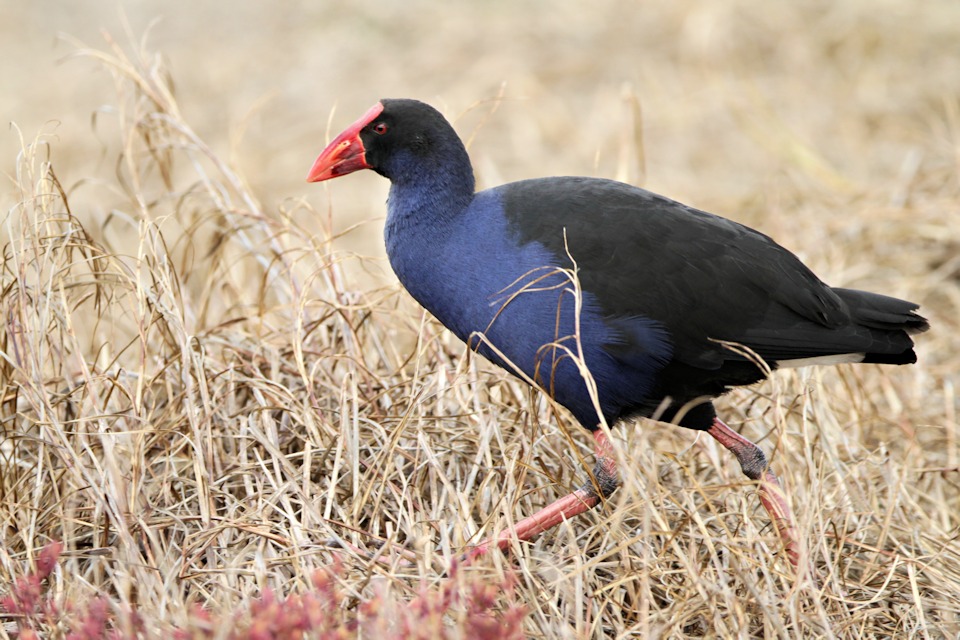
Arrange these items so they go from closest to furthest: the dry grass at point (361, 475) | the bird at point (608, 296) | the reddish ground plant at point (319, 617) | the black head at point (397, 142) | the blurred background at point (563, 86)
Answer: the reddish ground plant at point (319, 617) < the dry grass at point (361, 475) < the bird at point (608, 296) < the black head at point (397, 142) < the blurred background at point (563, 86)

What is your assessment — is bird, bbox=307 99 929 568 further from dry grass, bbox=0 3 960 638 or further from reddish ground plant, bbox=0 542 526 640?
reddish ground plant, bbox=0 542 526 640

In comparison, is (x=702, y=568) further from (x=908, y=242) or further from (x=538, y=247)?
(x=908, y=242)

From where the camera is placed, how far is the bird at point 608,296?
2225mm


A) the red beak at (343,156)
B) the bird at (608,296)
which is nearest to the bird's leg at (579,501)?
the bird at (608,296)

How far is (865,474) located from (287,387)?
4.71ft

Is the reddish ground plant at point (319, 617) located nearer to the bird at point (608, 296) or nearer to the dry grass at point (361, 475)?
the dry grass at point (361, 475)

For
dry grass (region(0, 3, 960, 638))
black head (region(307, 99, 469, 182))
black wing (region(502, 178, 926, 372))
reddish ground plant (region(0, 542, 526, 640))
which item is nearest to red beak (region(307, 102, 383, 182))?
black head (region(307, 99, 469, 182))

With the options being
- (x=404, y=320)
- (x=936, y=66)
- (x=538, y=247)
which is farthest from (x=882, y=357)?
(x=936, y=66)

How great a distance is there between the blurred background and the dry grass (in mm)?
1832

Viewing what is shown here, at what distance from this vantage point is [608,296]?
223 cm

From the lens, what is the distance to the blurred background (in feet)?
17.0

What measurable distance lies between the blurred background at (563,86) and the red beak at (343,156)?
2.13m

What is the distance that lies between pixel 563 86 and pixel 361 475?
4.45 metres

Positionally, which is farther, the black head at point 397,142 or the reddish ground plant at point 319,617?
the black head at point 397,142
